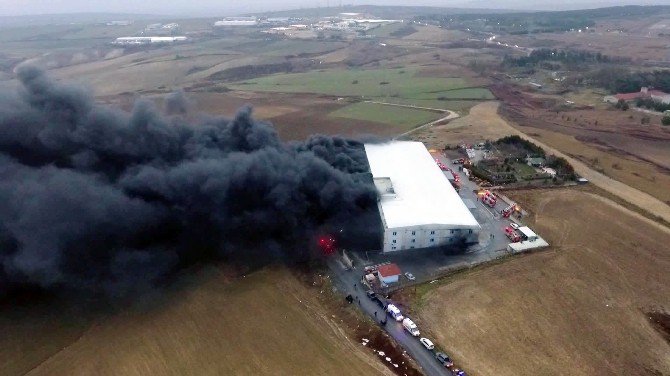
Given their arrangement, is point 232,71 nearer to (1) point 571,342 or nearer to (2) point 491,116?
(2) point 491,116

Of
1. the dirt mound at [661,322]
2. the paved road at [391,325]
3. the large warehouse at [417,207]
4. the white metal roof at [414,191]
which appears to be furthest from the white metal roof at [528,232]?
the paved road at [391,325]

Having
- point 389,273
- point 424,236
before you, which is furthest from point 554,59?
point 389,273

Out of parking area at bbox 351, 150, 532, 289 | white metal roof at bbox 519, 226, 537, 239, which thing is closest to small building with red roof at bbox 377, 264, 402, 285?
parking area at bbox 351, 150, 532, 289

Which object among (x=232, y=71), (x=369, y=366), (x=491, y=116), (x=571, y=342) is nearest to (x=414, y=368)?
(x=369, y=366)

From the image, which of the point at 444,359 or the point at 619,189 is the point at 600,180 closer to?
the point at 619,189

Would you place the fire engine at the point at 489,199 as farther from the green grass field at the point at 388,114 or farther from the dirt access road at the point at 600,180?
the green grass field at the point at 388,114

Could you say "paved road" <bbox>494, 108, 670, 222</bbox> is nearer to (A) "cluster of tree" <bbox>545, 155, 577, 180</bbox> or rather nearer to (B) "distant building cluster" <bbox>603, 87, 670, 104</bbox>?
(A) "cluster of tree" <bbox>545, 155, 577, 180</bbox>
